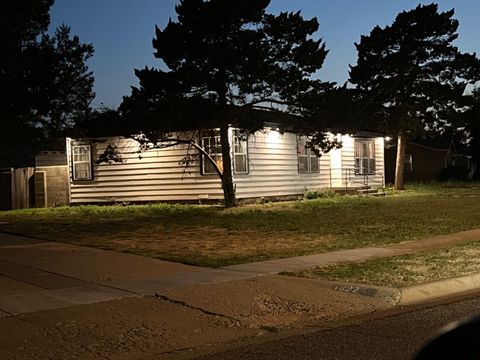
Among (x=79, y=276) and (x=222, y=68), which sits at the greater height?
(x=222, y=68)

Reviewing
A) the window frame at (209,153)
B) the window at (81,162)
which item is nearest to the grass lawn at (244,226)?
the window frame at (209,153)

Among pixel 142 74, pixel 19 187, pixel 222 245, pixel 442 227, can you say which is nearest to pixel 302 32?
pixel 142 74

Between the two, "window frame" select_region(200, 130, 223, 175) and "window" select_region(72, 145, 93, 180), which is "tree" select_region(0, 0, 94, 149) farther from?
"window" select_region(72, 145, 93, 180)

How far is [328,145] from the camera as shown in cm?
2255

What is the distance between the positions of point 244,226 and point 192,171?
8.41 metres

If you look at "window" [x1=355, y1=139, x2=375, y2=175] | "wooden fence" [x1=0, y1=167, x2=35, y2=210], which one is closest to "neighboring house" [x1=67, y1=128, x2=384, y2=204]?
"wooden fence" [x1=0, y1=167, x2=35, y2=210]

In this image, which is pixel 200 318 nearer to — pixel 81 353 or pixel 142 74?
pixel 81 353

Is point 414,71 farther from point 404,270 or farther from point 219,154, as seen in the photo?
point 404,270

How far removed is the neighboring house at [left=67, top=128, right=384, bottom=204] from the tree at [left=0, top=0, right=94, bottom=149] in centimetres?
599

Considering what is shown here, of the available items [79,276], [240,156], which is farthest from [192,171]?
[79,276]

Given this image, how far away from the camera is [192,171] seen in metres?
25.2

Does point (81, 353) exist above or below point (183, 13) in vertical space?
below

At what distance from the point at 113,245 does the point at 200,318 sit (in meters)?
6.66

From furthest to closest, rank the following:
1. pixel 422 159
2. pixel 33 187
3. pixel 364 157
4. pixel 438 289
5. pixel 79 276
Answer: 1. pixel 422 159
2. pixel 364 157
3. pixel 33 187
4. pixel 79 276
5. pixel 438 289
